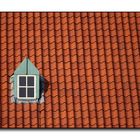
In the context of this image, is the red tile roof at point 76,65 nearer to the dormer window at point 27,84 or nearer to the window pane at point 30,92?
the dormer window at point 27,84

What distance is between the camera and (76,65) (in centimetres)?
1694

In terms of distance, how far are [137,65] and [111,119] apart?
2.33 m

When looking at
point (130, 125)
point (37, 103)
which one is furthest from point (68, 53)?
point (130, 125)

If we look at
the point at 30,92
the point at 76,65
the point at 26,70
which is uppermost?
the point at 76,65

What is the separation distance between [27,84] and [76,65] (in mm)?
1926

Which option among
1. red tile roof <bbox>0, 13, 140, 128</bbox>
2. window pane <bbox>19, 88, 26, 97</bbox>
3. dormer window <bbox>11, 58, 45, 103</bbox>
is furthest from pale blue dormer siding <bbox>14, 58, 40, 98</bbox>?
red tile roof <bbox>0, 13, 140, 128</bbox>

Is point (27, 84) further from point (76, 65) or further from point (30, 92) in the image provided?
point (76, 65)

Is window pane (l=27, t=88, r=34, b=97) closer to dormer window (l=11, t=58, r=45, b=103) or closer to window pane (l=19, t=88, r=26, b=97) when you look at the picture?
dormer window (l=11, t=58, r=45, b=103)

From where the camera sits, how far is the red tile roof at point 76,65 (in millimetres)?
15938

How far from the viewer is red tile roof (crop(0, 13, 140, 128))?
15.9m

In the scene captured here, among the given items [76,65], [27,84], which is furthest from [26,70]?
[76,65]

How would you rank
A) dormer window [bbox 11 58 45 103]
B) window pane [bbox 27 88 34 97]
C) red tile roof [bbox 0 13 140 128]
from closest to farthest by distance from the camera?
red tile roof [bbox 0 13 140 128] < dormer window [bbox 11 58 45 103] < window pane [bbox 27 88 34 97]

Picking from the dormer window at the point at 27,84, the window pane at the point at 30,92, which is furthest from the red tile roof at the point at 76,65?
the window pane at the point at 30,92

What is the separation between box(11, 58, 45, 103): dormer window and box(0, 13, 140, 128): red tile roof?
9.0 inches
